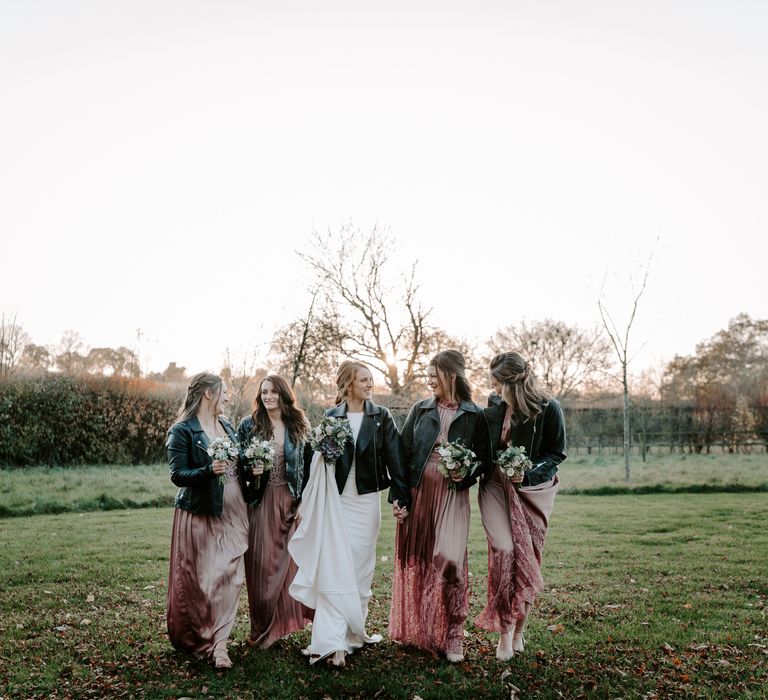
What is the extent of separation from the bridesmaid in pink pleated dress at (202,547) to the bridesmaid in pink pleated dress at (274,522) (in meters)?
0.25

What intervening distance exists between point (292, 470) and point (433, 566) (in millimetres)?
1537

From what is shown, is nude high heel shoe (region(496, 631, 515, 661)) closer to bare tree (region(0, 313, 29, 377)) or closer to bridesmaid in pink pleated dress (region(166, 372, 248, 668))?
bridesmaid in pink pleated dress (region(166, 372, 248, 668))

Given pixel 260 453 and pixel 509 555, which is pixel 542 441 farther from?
pixel 260 453

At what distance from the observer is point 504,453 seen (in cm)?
536

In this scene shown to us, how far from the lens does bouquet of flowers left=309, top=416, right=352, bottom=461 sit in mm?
5555

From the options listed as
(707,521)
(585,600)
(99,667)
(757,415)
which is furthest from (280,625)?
(757,415)

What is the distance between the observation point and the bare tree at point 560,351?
138 ft

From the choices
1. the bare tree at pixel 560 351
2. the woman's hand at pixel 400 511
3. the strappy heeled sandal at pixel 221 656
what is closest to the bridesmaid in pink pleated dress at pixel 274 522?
the strappy heeled sandal at pixel 221 656

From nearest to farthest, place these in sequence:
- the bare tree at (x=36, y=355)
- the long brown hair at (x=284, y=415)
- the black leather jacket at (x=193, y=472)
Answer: the black leather jacket at (x=193, y=472), the long brown hair at (x=284, y=415), the bare tree at (x=36, y=355)

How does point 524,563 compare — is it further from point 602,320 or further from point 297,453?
point 602,320

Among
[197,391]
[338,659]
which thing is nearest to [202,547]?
[197,391]

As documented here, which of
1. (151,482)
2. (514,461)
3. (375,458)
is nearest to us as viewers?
(514,461)

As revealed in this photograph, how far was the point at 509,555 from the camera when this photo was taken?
18.3 ft

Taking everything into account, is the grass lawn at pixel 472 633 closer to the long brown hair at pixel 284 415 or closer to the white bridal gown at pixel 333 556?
the white bridal gown at pixel 333 556
